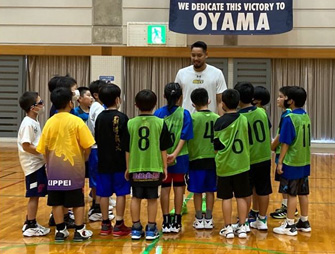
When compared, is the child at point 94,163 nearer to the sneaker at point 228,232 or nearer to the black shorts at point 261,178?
the sneaker at point 228,232

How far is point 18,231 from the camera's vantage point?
4.53m

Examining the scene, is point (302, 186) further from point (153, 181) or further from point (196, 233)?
point (153, 181)

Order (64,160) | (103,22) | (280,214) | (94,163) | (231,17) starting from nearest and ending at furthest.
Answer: (64,160), (94,163), (280,214), (231,17), (103,22)

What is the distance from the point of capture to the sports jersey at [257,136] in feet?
15.0

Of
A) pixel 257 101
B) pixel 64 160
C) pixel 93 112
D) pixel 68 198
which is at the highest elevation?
pixel 257 101

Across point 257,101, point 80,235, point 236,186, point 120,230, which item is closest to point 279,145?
point 257,101

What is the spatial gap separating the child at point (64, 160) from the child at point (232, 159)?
118cm

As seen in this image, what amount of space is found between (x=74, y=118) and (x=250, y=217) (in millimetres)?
2084

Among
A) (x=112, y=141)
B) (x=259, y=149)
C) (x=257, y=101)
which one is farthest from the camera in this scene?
(x=257, y=101)

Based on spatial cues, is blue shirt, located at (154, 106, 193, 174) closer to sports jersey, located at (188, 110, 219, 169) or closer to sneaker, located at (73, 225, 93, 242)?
sports jersey, located at (188, 110, 219, 169)

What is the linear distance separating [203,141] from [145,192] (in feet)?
2.58

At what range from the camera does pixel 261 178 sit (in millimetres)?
4594

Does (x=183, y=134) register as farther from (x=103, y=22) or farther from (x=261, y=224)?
(x=103, y=22)

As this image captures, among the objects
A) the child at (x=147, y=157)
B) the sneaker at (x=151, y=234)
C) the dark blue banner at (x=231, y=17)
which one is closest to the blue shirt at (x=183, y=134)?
the child at (x=147, y=157)
